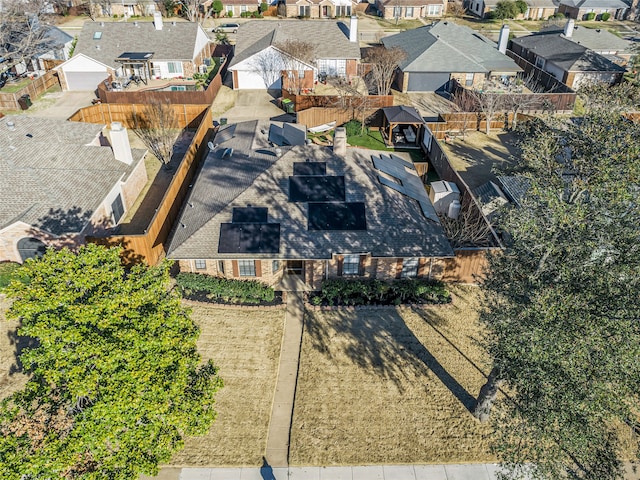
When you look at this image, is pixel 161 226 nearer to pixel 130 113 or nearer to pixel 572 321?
pixel 130 113


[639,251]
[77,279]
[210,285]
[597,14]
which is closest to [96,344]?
[77,279]

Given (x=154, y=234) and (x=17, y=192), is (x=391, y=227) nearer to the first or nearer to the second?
Answer: (x=154, y=234)

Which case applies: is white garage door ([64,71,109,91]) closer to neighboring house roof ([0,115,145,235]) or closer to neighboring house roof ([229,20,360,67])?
neighboring house roof ([229,20,360,67])

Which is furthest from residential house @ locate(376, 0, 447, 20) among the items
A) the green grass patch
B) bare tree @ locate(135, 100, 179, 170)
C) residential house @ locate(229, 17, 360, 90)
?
the green grass patch

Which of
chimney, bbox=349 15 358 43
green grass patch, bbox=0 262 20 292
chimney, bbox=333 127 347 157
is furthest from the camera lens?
chimney, bbox=349 15 358 43

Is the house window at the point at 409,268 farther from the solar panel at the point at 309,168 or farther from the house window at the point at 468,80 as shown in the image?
the house window at the point at 468,80

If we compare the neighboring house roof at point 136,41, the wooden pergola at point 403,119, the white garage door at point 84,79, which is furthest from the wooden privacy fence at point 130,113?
the wooden pergola at point 403,119

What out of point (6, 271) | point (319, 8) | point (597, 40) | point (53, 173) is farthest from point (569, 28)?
point (6, 271)

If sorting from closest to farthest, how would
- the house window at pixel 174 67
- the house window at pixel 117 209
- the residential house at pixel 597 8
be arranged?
the house window at pixel 117 209
the house window at pixel 174 67
the residential house at pixel 597 8
